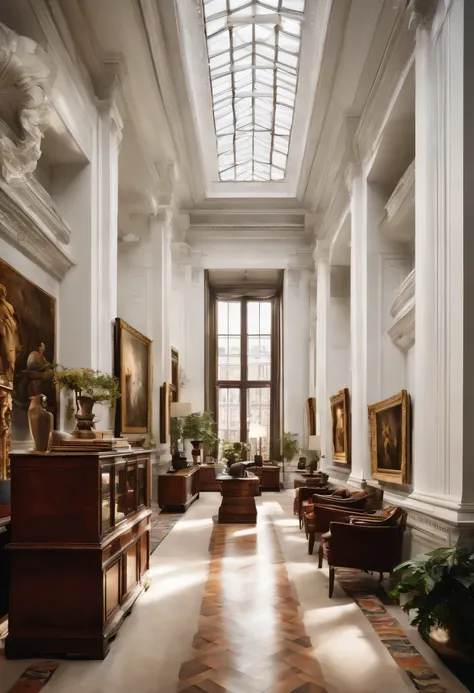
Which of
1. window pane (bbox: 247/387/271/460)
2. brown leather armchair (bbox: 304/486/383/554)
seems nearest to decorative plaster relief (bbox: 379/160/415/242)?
brown leather armchair (bbox: 304/486/383/554)

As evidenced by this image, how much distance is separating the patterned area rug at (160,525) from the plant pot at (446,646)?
16.8 ft

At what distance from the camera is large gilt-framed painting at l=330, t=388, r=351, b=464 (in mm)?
13848

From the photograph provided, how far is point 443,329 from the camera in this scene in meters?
6.32

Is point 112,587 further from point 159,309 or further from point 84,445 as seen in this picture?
point 159,309

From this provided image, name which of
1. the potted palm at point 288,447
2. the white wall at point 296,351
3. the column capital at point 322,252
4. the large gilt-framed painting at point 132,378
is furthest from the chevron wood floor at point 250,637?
the white wall at point 296,351

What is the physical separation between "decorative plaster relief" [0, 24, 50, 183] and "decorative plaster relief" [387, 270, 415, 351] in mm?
5013

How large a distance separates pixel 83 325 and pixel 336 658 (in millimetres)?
5871

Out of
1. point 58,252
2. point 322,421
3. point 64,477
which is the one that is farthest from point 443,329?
point 322,421

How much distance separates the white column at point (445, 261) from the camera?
5.80m

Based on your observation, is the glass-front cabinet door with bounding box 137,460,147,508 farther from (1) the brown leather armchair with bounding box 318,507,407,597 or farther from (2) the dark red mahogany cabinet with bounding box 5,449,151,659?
(1) the brown leather armchair with bounding box 318,507,407,597

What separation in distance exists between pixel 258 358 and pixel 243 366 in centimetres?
60

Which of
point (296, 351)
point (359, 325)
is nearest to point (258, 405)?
point (296, 351)

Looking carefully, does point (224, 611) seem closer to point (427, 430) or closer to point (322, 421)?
point (427, 430)

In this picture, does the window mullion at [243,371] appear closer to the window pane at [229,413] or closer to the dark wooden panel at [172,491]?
the window pane at [229,413]
